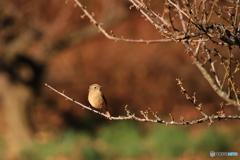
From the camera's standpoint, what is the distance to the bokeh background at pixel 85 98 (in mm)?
9602

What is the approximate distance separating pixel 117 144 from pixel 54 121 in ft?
23.8

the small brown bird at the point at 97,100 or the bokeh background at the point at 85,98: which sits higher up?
the bokeh background at the point at 85,98

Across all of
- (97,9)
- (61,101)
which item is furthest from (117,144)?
(97,9)

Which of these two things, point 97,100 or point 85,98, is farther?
point 85,98

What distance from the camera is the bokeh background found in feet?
31.5

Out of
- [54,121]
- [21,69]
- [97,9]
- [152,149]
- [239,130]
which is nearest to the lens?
[152,149]

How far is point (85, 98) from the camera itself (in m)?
17.4

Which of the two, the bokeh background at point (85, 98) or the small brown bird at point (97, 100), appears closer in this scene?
the small brown bird at point (97, 100)

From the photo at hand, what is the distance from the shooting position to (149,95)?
59.6 ft

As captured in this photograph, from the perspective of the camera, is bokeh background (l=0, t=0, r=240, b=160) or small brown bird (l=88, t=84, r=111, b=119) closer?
small brown bird (l=88, t=84, r=111, b=119)

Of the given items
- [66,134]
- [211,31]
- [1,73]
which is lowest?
[211,31]

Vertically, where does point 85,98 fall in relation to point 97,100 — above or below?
above

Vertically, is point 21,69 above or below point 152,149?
above

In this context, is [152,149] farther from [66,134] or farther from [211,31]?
[211,31]
